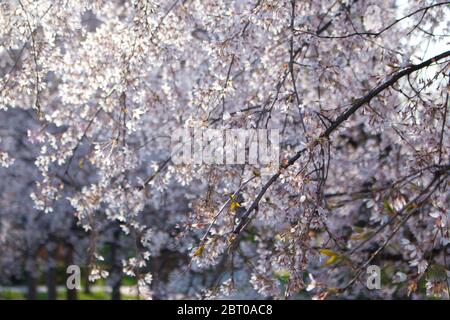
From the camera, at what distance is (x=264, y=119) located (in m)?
5.52

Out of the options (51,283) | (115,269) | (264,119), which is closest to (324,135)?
(264,119)

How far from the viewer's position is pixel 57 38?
6.15 m

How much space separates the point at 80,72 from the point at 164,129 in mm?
1041

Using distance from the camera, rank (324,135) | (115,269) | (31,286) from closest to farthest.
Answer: (324,135) → (115,269) → (31,286)

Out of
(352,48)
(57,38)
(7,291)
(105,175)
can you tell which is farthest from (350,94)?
(7,291)

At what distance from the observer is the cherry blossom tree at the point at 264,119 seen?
3939 mm

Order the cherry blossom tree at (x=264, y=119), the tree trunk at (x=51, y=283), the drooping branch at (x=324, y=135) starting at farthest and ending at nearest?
1. the tree trunk at (x=51, y=283)
2. the cherry blossom tree at (x=264, y=119)
3. the drooping branch at (x=324, y=135)

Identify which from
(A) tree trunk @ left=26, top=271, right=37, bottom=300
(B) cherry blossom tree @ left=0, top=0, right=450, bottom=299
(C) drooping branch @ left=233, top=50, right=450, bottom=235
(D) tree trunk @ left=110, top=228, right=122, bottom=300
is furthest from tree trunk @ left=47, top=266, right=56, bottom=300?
(C) drooping branch @ left=233, top=50, right=450, bottom=235

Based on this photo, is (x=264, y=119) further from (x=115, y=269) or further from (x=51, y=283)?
(x=51, y=283)

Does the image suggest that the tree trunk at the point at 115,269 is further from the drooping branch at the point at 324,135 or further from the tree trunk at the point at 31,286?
the drooping branch at the point at 324,135

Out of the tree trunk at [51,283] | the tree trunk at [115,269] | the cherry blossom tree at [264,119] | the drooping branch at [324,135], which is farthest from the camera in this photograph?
the tree trunk at [51,283]

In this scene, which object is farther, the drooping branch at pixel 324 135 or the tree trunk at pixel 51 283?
the tree trunk at pixel 51 283

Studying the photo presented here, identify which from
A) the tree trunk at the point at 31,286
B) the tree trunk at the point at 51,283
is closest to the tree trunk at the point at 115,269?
the tree trunk at the point at 51,283

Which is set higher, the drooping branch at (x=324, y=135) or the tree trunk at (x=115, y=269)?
the tree trunk at (x=115, y=269)
